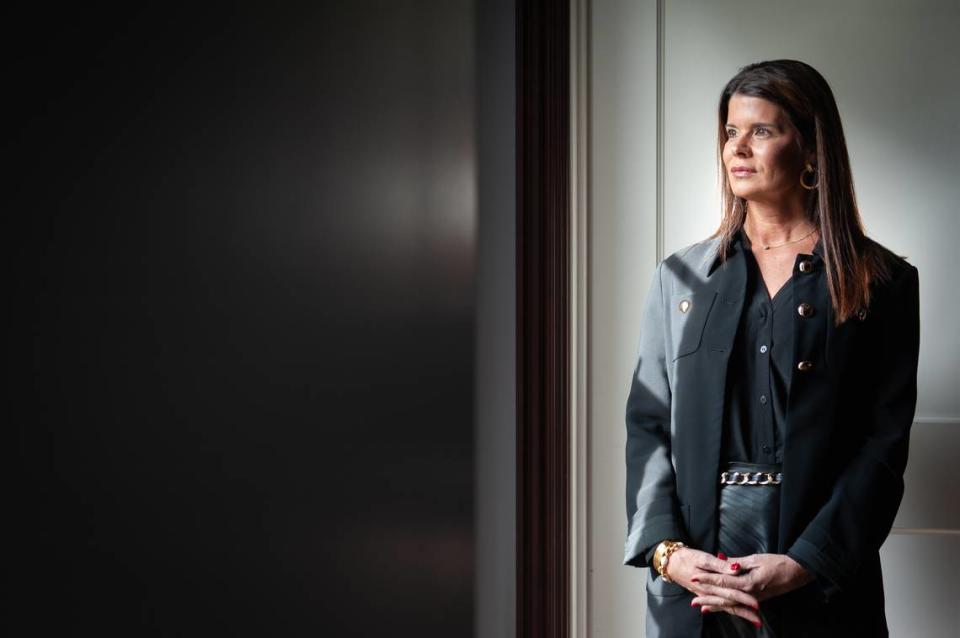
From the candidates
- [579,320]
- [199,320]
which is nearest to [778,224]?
[579,320]

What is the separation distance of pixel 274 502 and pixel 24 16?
0.11 m

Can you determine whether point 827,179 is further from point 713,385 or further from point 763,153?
point 713,385

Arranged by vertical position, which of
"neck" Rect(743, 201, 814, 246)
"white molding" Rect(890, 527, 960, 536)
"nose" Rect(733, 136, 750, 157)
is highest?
"nose" Rect(733, 136, 750, 157)

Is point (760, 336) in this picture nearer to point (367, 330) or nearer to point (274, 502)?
point (367, 330)

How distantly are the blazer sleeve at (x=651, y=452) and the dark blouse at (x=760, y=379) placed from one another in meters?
0.11

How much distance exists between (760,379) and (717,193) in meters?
0.56

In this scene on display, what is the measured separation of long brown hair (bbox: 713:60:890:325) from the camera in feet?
3.59

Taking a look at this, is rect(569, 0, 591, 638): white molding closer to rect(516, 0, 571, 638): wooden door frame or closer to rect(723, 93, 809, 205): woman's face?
rect(516, 0, 571, 638): wooden door frame

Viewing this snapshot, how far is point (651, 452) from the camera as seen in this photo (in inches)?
46.9

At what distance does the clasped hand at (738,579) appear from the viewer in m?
1.01

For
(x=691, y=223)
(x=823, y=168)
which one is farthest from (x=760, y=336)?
(x=691, y=223)

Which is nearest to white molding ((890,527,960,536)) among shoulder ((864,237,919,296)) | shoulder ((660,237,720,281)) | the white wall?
the white wall

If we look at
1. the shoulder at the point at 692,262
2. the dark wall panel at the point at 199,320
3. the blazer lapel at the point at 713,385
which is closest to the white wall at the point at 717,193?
the shoulder at the point at 692,262

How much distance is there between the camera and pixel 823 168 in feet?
3.74
